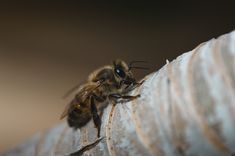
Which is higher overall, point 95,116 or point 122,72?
point 122,72

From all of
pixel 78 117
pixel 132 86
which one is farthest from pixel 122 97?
pixel 78 117

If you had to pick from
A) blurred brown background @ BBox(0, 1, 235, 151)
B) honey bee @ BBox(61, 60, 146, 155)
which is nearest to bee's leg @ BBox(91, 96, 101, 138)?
honey bee @ BBox(61, 60, 146, 155)

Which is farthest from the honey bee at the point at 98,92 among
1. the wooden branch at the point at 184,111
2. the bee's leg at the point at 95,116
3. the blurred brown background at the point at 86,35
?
the blurred brown background at the point at 86,35

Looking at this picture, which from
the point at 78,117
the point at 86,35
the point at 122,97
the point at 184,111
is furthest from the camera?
the point at 86,35

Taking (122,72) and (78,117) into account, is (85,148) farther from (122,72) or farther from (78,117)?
(122,72)

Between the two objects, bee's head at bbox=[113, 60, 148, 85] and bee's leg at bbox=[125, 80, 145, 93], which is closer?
bee's leg at bbox=[125, 80, 145, 93]

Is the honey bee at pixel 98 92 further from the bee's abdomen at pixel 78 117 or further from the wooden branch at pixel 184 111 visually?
the wooden branch at pixel 184 111

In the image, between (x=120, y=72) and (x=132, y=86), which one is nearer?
(x=132, y=86)

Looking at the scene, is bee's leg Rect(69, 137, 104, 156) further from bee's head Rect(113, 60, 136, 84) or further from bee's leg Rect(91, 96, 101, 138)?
bee's head Rect(113, 60, 136, 84)
